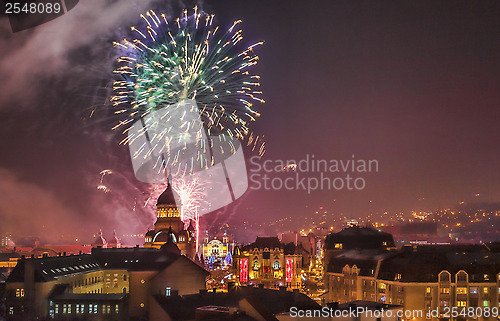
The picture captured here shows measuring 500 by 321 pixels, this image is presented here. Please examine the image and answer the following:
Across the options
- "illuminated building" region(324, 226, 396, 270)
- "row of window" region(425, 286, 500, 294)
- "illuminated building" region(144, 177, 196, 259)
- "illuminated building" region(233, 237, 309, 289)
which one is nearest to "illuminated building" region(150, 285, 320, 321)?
"row of window" region(425, 286, 500, 294)

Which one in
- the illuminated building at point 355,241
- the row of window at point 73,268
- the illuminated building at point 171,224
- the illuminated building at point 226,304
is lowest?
the illuminated building at point 226,304

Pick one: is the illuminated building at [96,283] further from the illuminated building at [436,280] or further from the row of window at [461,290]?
the row of window at [461,290]

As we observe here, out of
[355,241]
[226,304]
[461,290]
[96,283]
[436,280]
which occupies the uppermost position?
[355,241]

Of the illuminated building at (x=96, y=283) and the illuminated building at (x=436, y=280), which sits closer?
the illuminated building at (x=96, y=283)

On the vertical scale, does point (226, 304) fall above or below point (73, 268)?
below

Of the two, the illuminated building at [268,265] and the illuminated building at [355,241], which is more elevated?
the illuminated building at [355,241]

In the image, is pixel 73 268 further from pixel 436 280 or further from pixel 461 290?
pixel 461 290

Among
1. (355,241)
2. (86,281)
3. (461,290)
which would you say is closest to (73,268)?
(86,281)

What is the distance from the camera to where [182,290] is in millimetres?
69500

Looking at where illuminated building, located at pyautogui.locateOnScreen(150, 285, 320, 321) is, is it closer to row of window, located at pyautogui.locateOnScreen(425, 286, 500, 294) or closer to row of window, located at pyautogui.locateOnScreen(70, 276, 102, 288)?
row of window, located at pyautogui.locateOnScreen(70, 276, 102, 288)

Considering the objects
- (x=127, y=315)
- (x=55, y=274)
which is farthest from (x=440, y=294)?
(x=55, y=274)

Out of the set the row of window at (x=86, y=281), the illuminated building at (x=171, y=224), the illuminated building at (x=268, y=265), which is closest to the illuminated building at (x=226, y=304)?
the row of window at (x=86, y=281)

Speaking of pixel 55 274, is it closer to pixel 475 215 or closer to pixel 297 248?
pixel 297 248

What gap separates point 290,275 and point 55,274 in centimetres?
5152
